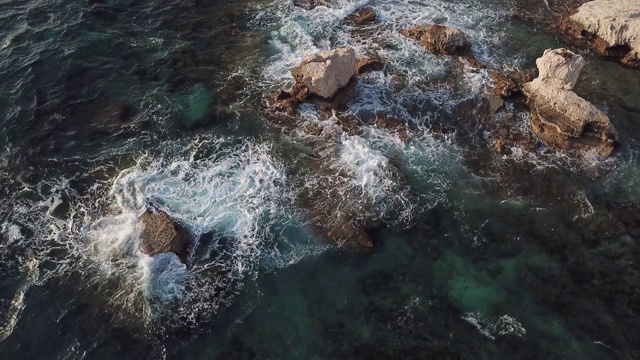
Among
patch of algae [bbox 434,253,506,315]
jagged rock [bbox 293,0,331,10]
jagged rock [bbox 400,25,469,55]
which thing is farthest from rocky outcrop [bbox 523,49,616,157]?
jagged rock [bbox 293,0,331,10]

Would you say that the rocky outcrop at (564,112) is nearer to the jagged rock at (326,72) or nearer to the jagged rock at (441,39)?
the jagged rock at (441,39)

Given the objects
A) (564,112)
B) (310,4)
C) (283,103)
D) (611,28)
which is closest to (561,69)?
(564,112)

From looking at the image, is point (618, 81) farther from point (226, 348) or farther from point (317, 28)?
point (226, 348)

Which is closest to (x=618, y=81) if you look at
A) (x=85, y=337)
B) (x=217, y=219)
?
(x=217, y=219)

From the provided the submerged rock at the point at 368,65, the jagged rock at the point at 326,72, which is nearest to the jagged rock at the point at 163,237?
the jagged rock at the point at 326,72

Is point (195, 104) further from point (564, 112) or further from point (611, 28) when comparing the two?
point (611, 28)

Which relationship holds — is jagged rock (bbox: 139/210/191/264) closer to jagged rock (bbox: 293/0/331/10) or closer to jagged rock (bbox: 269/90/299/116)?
jagged rock (bbox: 269/90/299/116)

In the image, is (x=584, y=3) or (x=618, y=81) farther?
(x=584, y=3)

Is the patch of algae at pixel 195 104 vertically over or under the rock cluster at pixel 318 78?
under
